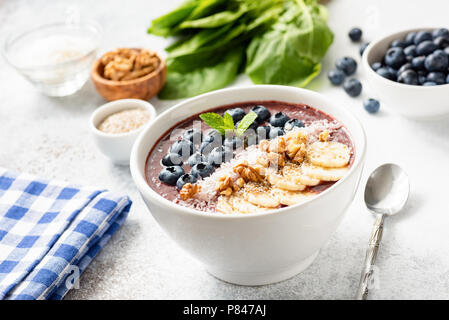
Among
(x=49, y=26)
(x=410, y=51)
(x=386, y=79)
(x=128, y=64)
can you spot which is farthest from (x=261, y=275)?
(x=49, y=26)

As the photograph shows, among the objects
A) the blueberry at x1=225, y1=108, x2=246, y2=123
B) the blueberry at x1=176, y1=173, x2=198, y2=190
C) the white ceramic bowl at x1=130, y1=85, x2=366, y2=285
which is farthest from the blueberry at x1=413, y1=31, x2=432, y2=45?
the blueberry at x1=176, y1=173, x2=198, y2=190

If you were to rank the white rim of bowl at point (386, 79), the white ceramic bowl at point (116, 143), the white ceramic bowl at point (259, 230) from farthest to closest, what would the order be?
the white ceramic bowl at point (116, 143) → the white rim of bowl at point (386, 79) → the white ceramic bowl at point (259, 230)

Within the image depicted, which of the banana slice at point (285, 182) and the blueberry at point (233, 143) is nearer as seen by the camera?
the banana slice at point (285, 182)

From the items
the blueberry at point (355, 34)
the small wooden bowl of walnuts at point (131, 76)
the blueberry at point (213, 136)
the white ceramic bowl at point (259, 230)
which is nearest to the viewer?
the white ceramic bowl at point (259, 230)

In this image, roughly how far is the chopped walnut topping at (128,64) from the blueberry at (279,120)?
3.19 feet

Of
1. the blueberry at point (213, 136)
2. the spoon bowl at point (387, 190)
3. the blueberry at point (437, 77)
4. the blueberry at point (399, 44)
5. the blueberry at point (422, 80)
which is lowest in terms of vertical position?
the spoon bowl at point (387, 190)

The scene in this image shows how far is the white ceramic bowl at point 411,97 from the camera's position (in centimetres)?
189

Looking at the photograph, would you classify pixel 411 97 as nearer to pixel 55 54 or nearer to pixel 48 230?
pixel 48 230

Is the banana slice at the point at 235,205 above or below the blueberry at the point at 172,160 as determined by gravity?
above

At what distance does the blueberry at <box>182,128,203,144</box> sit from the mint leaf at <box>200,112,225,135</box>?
0.05 m

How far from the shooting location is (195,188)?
1.36m

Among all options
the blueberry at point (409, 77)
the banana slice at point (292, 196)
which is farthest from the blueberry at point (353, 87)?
the banana slice at point (292, 196)

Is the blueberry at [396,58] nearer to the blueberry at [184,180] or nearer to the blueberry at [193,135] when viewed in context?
the blueberry at [193,135]

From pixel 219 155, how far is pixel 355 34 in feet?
4.54
